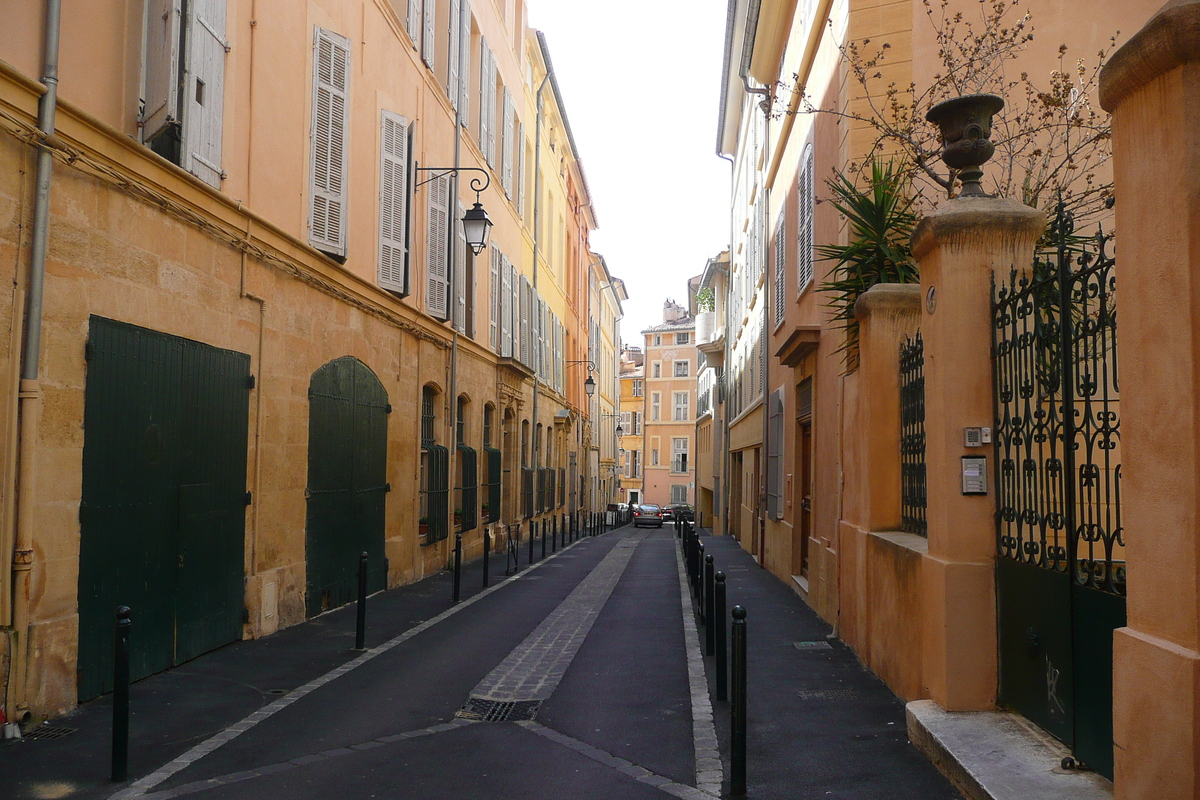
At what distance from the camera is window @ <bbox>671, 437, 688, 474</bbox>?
6869 cm

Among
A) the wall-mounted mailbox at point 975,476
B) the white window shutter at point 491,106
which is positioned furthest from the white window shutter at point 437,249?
the wall-mounted mailbox at point 975,476

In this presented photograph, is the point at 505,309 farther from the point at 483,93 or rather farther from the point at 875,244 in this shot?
the point at 875,244

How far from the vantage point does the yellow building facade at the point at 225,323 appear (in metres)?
6.27

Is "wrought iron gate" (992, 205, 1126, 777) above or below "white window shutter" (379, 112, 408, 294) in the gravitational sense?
below

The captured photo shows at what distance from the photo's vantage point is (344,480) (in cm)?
1188

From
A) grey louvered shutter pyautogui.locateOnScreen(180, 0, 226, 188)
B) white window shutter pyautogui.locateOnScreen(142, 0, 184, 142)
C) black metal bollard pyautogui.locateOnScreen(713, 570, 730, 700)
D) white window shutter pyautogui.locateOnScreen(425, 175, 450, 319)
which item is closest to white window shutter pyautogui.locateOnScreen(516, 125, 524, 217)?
white window shutter pyautogui.locateOnScreen(425, 175, 450, 319)

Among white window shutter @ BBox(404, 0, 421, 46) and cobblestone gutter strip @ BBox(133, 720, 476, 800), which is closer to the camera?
cobblestone gutter strip @ BBox(133, 720, 476, 800)

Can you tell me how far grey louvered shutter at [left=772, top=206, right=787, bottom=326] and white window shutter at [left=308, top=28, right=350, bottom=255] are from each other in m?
7.43

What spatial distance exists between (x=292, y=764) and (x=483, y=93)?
1667cm

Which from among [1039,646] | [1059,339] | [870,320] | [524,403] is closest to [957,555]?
[1039,646]

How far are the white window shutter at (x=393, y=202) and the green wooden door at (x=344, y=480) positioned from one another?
1.59 meters

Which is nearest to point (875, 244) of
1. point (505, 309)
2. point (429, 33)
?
point (429, 33)

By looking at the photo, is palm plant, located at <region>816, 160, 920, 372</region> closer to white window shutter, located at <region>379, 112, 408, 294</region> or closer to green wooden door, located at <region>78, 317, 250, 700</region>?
green wooden door, located at <region>78, 317, 250, 700</region>

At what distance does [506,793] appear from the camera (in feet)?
16.1
